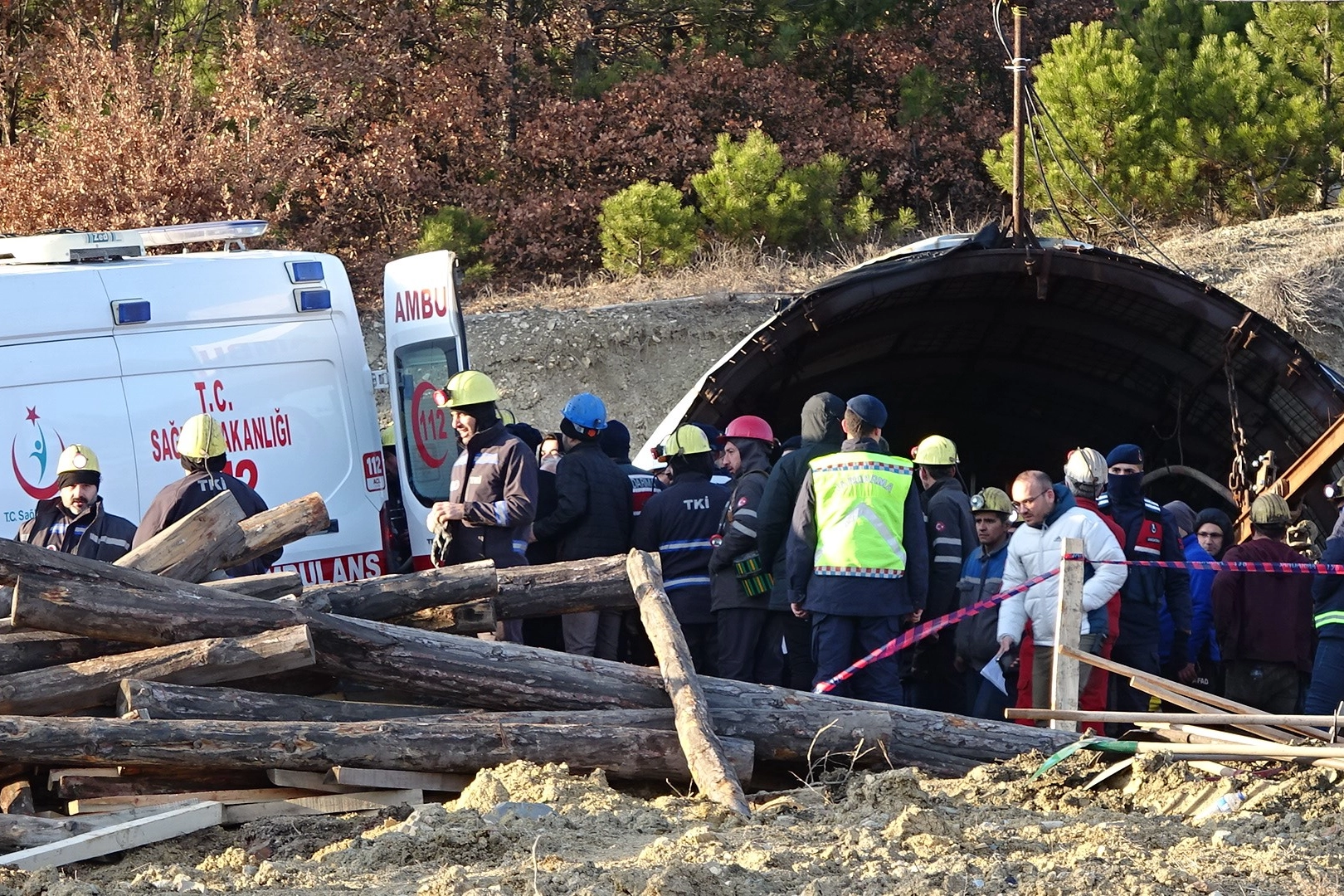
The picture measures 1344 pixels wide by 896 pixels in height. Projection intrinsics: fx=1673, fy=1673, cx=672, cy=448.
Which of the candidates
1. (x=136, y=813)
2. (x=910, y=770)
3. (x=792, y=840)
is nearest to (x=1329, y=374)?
(x=910, y=770)

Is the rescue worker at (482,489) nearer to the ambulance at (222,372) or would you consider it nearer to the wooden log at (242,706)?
the ambulance at (222,372)

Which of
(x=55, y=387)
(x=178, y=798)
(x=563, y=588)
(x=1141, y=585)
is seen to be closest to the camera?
(x=178, y=798)

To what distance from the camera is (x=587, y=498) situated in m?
9.47

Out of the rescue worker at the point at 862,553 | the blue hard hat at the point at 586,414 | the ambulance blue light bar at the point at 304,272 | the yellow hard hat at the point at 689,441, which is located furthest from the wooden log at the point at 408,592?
the ambulance blue light bar at the point at 304,272

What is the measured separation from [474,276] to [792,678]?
43.7 feet

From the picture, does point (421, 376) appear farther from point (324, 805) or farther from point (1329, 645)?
point (1329, 645)

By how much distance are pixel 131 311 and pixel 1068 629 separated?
16.4 feet

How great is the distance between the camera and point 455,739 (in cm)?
A: 655

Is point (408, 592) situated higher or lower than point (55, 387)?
lower

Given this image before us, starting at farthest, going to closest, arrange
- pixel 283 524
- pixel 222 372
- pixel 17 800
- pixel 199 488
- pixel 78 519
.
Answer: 1. pixel 222 372
2. pixel 199 488
3. pixel 78 519
4. pixel 283 524
5. pixel 17 800

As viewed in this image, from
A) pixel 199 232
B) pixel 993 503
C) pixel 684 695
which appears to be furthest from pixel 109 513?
pixel 993 503

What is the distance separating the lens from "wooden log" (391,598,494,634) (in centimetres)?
741

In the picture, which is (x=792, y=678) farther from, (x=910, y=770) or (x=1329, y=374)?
(x=1329, y=374)

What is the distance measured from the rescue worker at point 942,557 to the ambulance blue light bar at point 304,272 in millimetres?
3563
